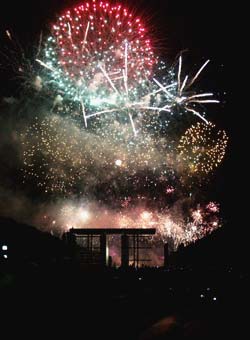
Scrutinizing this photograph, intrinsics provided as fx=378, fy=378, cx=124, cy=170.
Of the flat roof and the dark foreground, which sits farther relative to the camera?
the flat roof

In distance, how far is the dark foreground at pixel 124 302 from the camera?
8695 mm

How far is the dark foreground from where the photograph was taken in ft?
28.5

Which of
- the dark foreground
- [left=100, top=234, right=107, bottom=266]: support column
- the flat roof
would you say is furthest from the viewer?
[left=100, top=234, right=107, bottom=266]: support column

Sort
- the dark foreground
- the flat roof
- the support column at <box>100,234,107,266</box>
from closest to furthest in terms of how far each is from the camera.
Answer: the dark foreground, the flat roof, the support column at <box>100,234,107,266</box>

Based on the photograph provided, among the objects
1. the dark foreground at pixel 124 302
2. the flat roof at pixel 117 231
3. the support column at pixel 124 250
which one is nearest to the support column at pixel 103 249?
the flat roof at pixel 117 231

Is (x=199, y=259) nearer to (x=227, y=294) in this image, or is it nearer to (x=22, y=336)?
(x=227, y=294)

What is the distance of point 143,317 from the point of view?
9891mm

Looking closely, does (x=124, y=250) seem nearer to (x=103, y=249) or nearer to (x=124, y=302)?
(x=103, y=249)

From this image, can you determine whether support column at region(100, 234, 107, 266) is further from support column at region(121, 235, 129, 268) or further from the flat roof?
support column at region(121, 235, 129, 268)

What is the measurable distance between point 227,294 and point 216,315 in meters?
0.88

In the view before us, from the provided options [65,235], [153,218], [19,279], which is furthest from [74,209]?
Answer: [19,279]

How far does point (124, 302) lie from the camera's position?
390 inches

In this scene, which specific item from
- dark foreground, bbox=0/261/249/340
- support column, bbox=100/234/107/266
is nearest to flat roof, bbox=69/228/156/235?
support column, bbox=100/234/107/266

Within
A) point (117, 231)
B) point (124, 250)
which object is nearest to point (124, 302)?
point (117, 231)
